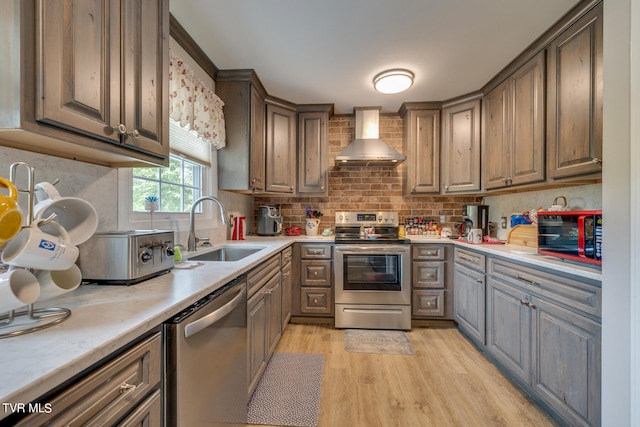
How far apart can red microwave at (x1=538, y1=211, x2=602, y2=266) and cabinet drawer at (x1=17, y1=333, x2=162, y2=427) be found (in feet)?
6.38

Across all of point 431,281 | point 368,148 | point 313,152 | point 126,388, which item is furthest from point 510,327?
point 313,152

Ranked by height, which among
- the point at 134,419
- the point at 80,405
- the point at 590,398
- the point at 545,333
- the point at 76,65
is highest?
the point at 76,65

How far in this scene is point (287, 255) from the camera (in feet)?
8.13

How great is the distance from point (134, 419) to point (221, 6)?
2046 mm

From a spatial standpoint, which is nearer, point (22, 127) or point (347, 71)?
point (22, 127)

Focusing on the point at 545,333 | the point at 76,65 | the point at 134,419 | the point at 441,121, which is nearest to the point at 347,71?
the point at 441,121

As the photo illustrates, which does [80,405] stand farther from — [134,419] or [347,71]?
[347,71]

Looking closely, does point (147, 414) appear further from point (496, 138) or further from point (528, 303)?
point (496, 138)

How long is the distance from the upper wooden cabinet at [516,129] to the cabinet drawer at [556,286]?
2.40 feet

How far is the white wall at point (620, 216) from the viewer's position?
0.96 metres

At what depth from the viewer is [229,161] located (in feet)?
8.13

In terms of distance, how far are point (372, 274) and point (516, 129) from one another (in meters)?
1.81

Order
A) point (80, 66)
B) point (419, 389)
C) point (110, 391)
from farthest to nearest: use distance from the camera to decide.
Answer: point (419, 389) → point (80, 66) → point (110, 391)

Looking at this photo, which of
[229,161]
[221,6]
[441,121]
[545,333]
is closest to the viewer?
[545,333]
